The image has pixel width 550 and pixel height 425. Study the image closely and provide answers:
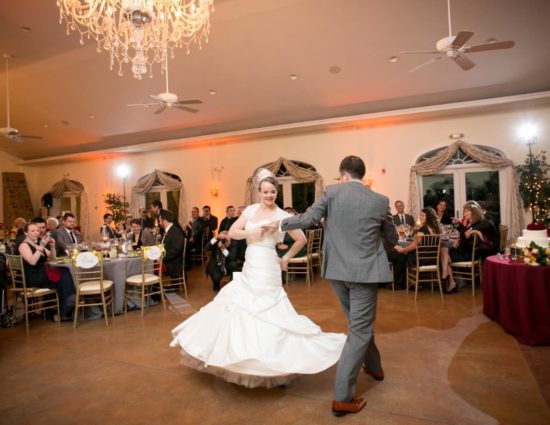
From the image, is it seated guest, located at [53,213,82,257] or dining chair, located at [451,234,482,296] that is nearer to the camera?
dining chair, located at [451,234,482,296]

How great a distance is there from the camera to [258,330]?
8.66 feet

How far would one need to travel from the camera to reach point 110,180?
14125 millimetres

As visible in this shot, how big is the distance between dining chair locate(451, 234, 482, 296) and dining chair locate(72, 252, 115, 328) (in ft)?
16.5

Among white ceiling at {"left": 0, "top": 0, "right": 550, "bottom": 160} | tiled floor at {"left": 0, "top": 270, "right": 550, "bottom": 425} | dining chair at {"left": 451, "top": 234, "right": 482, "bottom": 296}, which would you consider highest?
white ceiling at {"left": 0, "top": 0, "right": 550, "bottom": 160}

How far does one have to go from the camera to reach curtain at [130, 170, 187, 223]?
Result: 12.4 meters

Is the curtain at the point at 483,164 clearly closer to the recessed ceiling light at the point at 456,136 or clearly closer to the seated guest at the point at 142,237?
the recessed ceiling light at the point at 456,136

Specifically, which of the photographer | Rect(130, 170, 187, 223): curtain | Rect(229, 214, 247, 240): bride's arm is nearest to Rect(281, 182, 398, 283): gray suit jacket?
Rect(229, 214, 247, 240): bride's arm

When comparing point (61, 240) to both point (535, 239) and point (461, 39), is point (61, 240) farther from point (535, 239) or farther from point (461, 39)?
point (535, 239)

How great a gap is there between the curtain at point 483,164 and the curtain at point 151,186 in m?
7.19

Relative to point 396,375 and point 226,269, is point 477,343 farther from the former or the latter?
point 226,269

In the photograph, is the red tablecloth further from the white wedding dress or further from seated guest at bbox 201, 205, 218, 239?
seated guest at bbox 201, 205, 218, 239

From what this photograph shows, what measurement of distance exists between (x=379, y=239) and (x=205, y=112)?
8434 mm

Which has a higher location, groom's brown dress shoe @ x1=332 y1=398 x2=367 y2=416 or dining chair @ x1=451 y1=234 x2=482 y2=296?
dining chair @ x1=451 y1=234 x2=482 y2=296

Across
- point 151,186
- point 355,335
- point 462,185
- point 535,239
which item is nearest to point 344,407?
point 355,335
